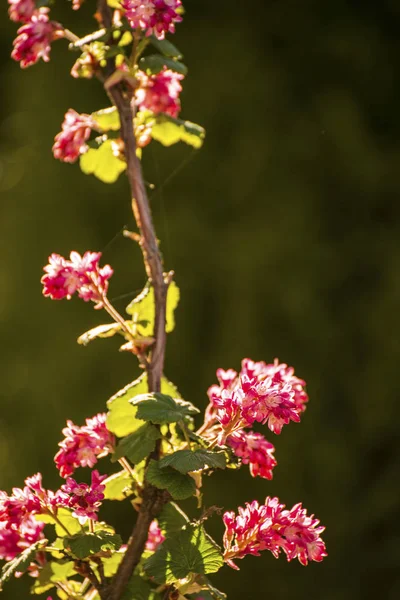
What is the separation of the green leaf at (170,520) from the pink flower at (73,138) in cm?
39

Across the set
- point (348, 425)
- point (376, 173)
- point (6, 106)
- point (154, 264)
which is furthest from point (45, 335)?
point (154, 264)

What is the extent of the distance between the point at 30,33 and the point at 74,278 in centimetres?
28

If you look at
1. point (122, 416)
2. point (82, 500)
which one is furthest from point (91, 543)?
point (122, 416)

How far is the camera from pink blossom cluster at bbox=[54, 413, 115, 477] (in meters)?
0.80

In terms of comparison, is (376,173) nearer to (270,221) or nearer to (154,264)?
(270,221)

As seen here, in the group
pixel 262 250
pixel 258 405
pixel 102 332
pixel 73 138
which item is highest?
pixel 262 250

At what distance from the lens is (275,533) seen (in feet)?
2.40

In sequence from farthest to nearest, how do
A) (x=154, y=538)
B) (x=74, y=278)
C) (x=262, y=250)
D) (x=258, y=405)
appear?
(x=262, y=250) < (x=154, y=538) < (x=74, y=278) < (x=258, y=405)

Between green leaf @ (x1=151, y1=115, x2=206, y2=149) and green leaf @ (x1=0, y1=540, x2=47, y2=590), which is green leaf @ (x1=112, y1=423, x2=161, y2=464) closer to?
green leaf @ (x1=0, y1=540, x2=47, y2=590)

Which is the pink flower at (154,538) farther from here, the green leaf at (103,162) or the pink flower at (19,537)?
the green leaf at (103,162)

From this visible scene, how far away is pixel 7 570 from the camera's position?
0.75 meters

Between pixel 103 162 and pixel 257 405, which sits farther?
pixel 103 162

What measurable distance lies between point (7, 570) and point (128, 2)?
0.56 m

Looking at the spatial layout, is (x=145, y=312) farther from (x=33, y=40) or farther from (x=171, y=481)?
(x=33, y=40)
